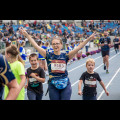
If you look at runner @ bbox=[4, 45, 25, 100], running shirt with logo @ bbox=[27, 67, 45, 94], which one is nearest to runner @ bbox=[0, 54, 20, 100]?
runner @ bbox=[4, 45, 25, 100]

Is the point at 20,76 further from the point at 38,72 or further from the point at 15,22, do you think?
the point at 15,22

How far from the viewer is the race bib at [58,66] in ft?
13.8

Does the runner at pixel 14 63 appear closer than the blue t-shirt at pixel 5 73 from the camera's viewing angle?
No

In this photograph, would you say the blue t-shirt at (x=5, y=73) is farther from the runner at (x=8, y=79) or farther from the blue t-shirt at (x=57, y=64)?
the blue t-shirt at (x=57, y=64)

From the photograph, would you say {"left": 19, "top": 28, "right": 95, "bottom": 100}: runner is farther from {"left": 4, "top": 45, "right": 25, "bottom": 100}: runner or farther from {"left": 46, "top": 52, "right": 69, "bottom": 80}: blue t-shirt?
{"left": 4, "top": 45, "right": 25, "bottom": 100}: runner

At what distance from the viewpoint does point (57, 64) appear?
4.20 metres

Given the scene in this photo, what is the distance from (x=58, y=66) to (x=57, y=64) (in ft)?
0.13

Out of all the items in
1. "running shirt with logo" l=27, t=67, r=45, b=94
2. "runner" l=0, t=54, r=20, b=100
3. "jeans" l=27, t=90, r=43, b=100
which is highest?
"runner" l=0, t=54, r=20, b=100

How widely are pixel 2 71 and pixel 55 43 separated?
225 cm

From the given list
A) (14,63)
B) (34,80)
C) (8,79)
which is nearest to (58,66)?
(14,63)

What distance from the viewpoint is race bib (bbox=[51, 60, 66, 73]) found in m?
4.20

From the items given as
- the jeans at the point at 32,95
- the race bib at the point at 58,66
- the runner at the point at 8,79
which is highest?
the runner at the point at 8,79

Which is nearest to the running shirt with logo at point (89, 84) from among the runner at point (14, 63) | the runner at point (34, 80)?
the runner at point (34, 80)

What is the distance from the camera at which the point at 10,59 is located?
12.0 feet
